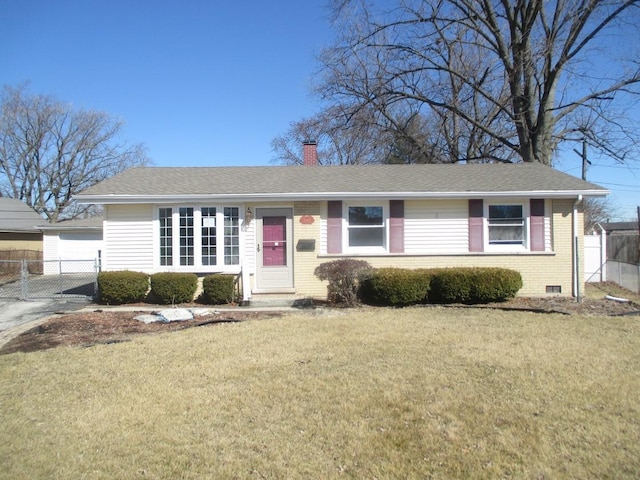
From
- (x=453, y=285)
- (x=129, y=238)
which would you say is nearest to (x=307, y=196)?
(x=453, y=285)

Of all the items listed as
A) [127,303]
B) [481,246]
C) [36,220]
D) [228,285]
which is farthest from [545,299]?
[36,220]

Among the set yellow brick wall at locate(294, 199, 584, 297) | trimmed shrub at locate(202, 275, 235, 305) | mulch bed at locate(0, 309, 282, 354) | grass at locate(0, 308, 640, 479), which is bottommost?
grass at locate(0, 308, 640, 479)

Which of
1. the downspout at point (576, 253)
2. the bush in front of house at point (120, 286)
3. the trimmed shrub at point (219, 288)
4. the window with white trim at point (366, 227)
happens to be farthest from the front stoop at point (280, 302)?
the downspout at point (576, 253)

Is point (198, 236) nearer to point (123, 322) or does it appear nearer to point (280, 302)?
point (280, 302)

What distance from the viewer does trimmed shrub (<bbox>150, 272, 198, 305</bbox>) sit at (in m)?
11.6

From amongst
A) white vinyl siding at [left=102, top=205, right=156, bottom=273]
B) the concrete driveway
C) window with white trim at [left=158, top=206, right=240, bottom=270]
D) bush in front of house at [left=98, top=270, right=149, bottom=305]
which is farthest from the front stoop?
the concrete driveway

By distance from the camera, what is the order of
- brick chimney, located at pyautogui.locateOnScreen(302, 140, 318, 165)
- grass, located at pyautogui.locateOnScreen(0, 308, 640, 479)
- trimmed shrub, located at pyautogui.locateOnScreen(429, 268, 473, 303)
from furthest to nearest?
brick chimney, located at pyautogui.locateOnScreen(302, 140, 318, 165)
trimmed shrub, located at pyautogui.locateOnScreen(429, 268, 473, 303)
grass, located at pyautogui.locateOnScreen(0, 308, 640, 479)

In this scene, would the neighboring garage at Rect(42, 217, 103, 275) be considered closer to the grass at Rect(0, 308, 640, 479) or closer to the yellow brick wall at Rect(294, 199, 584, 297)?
the yellow brick wall at Rect(294, 199, 584, 297)

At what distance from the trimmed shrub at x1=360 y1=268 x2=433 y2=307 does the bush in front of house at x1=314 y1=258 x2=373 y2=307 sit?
28 centimetres

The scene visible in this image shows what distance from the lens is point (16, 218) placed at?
2841cm

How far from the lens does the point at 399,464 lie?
11.7 feet

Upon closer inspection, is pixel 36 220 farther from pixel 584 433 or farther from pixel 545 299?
pixel 584 433

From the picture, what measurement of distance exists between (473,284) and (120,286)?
8.64 meters

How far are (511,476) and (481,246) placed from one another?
388 inches
